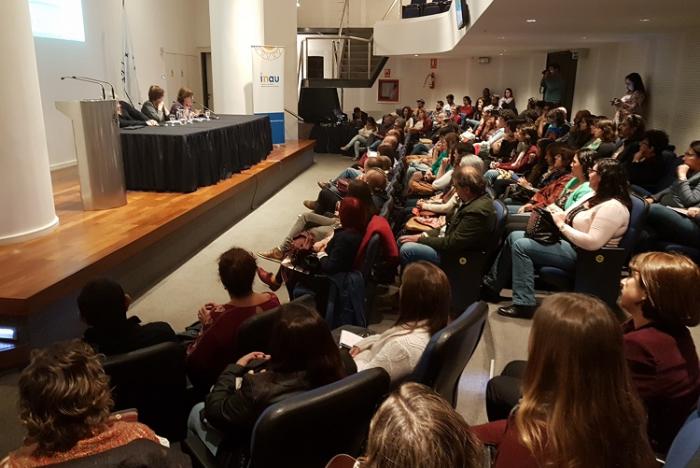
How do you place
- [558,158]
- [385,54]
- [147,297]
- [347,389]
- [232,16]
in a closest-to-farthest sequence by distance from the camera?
[347,389], [147,297], [558,158], [232,16], [385,54]

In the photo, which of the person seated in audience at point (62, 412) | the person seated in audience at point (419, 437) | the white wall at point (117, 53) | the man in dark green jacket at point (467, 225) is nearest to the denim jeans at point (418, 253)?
the man in dark green jacket at point (467, 225)

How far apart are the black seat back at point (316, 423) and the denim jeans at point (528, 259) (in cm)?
234

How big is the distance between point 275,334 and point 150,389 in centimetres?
63

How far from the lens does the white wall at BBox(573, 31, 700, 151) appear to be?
6297mm

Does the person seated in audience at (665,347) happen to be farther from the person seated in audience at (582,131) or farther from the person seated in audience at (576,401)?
the person seated in audience at (582,131)

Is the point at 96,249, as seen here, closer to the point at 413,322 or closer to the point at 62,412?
the point at 413,322

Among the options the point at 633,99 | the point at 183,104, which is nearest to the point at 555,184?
the point at 633,99

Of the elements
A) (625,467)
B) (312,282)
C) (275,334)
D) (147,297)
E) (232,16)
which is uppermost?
(232,16)

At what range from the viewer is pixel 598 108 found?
9.62 metres

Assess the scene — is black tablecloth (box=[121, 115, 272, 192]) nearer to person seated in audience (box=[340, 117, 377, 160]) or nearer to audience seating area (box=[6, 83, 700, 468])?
audience seating area (box=[6, 83, 700, 468])

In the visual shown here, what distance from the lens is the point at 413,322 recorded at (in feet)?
7.07

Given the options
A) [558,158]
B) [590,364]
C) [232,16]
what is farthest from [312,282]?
[232,16]

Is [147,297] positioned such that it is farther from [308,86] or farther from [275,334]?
[308,86]

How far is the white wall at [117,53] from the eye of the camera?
7.86 metres
